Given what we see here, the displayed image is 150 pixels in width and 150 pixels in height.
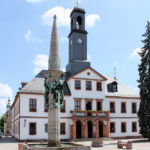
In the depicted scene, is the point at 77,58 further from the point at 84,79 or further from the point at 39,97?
the point at 39,97

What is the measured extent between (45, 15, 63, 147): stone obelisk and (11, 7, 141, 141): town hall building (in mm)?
16334

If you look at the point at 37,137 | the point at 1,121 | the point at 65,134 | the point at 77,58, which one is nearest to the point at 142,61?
the point at 77,58

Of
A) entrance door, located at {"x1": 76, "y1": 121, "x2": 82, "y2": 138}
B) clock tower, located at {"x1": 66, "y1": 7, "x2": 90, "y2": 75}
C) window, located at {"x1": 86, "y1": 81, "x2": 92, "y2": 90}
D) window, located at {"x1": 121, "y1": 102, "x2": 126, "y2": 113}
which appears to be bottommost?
Answer: entrance door, located at {"x1": 76, "y1": 121, "x2": 82, "y2": 138}

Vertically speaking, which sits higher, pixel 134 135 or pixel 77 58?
pixel 77 58

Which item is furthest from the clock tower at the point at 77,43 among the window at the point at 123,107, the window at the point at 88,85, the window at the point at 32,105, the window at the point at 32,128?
the window at the point at 32,128

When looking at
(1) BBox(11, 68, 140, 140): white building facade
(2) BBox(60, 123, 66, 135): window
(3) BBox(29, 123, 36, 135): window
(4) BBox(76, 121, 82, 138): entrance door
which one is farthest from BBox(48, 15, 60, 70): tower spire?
(4) BBox(76, 121, 82, 138): entrance door

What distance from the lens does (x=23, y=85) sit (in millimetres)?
38594

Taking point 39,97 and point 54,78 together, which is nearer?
point 54,78

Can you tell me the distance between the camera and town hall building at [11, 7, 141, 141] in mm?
34594

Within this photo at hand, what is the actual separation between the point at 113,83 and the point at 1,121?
336ft

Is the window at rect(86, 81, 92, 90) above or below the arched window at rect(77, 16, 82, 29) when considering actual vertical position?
below

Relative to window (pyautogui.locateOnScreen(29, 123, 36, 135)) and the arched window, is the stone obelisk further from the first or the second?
the arched window

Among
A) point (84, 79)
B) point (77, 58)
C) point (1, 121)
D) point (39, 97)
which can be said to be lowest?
point (1, 121)

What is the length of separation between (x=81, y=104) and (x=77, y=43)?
10.3 meters
